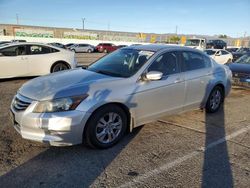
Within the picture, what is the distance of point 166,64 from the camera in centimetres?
447

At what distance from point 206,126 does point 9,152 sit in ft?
11.6

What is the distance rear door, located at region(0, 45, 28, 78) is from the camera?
325 inches

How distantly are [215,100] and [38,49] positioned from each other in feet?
21.3

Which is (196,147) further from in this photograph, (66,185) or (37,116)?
(37,116)

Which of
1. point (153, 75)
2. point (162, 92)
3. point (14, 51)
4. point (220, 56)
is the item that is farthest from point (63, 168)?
point (220, 56)

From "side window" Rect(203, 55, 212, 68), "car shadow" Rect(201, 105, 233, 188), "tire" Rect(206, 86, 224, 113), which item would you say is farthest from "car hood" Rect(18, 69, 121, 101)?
"tire" Rect(206, 86, 224, 113)

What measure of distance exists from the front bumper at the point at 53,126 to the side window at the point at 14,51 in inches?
225

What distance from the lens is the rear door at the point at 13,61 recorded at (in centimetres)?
827

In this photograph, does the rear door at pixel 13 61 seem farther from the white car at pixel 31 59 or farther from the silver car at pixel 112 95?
the silver car at pixel 112 95

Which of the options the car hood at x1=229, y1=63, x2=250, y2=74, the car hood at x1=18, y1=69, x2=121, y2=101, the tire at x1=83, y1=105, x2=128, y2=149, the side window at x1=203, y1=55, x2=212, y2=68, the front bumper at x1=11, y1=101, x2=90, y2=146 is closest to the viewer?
the front bumper at x1=11, y1=101, x2=90, y2=146

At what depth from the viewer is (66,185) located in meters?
2.86

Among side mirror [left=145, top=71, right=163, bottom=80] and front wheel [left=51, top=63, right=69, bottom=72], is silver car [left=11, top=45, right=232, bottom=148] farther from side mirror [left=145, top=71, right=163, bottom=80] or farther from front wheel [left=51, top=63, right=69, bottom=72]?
front wheel [left=51, top=63, right=69, bottom=72]

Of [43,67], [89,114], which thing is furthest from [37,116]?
[43,67]

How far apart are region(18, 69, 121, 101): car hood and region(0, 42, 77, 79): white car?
16.0 ft
